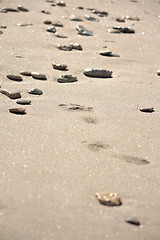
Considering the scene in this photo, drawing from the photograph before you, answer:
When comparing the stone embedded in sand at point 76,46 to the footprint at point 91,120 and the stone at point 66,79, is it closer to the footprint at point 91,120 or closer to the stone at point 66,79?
the stone at point 66,79

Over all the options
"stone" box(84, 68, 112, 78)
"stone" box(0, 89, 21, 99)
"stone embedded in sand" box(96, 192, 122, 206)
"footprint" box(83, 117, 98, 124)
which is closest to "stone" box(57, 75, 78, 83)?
"stone" box(84, 68, 112, 78)

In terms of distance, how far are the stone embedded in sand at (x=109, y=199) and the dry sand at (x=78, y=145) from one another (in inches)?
1.0

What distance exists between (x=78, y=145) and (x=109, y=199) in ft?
1.96

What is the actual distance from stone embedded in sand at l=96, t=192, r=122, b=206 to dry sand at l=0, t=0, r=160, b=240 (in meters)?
0.03

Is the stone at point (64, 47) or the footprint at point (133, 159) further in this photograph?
the stone at point (64, 47)

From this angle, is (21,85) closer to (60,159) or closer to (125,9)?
(60,159)

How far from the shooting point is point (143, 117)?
3.28 m

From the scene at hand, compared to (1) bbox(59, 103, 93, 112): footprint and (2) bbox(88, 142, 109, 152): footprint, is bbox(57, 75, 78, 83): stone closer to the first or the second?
(1) bbox(59, 103, 93, 112): footprint

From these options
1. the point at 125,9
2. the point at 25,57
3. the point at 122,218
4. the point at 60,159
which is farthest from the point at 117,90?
the point at 125,9

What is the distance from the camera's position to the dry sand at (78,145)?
207 centimetres

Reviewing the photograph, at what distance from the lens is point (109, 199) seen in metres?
2.20

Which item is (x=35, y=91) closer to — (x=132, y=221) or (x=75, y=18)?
(x=132, y=221)

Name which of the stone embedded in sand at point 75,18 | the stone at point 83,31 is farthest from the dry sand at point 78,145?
the stone embedded in sand at point 75,18

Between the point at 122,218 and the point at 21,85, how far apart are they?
178 cm
